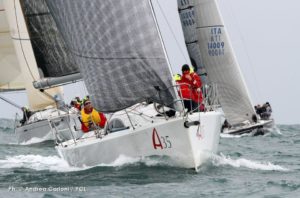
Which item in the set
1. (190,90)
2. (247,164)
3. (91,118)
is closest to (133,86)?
(190,90)

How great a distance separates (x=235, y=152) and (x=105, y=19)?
5.65m

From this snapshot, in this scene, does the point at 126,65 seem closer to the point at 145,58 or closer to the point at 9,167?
the point at 145,58

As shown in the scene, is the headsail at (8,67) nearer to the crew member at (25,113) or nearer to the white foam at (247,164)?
the crew member at (25,113)

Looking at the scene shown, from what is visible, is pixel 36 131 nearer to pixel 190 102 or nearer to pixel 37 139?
pixel 37 139

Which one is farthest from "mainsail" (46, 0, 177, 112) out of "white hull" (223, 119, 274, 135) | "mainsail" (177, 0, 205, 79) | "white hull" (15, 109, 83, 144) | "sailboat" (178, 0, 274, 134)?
"mainsail" (177, 0, 205, 79)

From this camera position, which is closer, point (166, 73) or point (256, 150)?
point (166, 73)

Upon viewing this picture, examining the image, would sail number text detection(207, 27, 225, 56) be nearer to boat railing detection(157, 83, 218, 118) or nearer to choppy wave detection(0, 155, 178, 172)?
choppy wave detection(0, 155, 178, 172)

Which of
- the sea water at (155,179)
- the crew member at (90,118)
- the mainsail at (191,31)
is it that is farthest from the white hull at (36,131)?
the crew member at (90,118)

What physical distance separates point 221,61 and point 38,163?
1155cm

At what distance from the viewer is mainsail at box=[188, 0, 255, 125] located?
27.4 metres

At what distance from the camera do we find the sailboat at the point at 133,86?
13.3 meters

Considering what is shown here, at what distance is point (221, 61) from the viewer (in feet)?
90.7

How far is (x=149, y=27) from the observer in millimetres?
13664

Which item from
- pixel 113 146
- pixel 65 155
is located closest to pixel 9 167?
pixel 65 155
